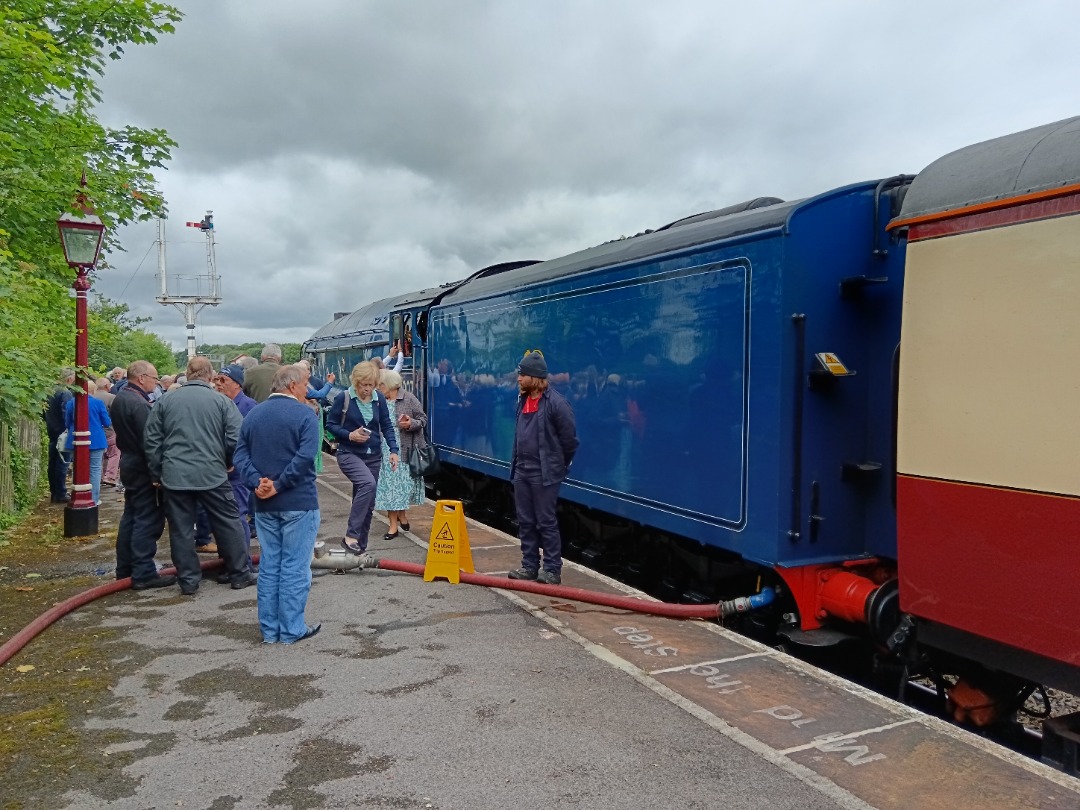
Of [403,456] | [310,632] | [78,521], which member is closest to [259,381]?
[403,456]

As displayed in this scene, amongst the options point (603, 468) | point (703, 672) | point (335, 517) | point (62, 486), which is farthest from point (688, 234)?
point (62, 486)

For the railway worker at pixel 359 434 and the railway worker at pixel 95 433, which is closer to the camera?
the railway worker at pixel 359 434

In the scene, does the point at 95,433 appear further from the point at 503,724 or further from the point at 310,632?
the point at 503,724

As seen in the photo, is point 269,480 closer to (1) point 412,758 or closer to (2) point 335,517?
(1) point 412,758

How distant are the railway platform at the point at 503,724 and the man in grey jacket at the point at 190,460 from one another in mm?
699

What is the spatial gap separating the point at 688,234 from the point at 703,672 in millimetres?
3048

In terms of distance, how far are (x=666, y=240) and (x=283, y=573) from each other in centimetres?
360

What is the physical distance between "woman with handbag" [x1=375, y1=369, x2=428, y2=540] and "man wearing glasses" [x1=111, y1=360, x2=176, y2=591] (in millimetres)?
2074

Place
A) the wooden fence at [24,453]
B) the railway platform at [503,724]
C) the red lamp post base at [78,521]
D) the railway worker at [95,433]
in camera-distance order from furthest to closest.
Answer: the railway worker at [95,433], the wooden fence at [24,453], the red lamp post base at [78,521], the railway platform at [503,724]

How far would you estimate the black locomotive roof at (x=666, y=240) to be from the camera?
4.88 meters

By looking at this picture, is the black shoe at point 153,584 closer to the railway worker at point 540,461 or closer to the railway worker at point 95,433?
the railway worker at point 540,461

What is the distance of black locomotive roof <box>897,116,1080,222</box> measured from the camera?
323 centimetres

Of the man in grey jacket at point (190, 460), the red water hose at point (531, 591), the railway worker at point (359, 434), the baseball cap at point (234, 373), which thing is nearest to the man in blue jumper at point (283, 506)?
the man in grey jacket at point (190, 460)

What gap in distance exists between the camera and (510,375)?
853 centimetres
